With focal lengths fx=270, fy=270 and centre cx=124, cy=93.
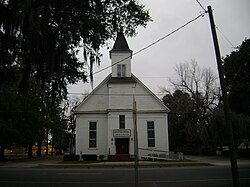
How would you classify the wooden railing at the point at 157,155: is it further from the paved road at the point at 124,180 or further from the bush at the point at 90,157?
the paved road at the point at 124,180

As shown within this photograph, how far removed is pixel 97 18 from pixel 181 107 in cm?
4153

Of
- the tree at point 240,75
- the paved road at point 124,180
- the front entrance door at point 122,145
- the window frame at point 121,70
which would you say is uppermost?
the window frame at point 121,70

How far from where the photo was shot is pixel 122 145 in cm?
3266

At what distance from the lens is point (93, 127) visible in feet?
110

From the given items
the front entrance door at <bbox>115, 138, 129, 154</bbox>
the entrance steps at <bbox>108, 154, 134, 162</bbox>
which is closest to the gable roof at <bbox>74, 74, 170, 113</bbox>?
the front entrance door at <bbox>115, 138, 129, 154</bbox>

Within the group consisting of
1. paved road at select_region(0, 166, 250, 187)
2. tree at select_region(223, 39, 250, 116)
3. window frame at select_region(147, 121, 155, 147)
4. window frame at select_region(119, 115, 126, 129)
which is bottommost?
paved road at select_region(0, 166, 250, 187)

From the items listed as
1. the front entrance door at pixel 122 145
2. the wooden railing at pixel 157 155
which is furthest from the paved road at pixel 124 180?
the front entrance door at pixel 122 145

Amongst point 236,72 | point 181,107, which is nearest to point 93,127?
point 236,72

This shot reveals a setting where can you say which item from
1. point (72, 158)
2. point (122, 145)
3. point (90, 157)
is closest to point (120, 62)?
point (122, 145)

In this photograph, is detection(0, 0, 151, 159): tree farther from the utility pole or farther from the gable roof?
the gable roof

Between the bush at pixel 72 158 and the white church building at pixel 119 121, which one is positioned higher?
the white church building at pixel 119 121

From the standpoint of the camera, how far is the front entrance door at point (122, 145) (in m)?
32.5

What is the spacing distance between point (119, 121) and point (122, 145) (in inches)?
115

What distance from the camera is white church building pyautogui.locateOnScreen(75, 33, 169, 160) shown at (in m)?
32.3
